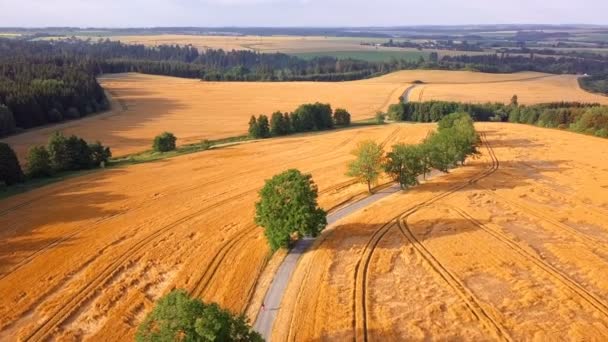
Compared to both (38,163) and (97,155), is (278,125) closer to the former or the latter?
(97,155)

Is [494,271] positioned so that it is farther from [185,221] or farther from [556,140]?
[556,140]

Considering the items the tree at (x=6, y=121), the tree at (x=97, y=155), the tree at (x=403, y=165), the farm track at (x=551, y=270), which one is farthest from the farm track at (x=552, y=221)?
the tree at (x=6, y=121)

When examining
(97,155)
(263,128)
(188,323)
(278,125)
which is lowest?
(278,125)

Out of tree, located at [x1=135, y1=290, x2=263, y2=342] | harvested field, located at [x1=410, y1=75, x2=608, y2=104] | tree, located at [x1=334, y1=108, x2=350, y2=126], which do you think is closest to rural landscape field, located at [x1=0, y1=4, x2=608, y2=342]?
tree, located at [x1=135, y1=290, x2=263, y2=342]

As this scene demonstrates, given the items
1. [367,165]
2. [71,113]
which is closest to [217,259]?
[367,165]

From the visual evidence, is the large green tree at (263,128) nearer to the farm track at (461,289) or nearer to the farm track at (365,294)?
the farm track at (365,294)

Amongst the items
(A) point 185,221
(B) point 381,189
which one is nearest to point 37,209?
(A) point 185,221
